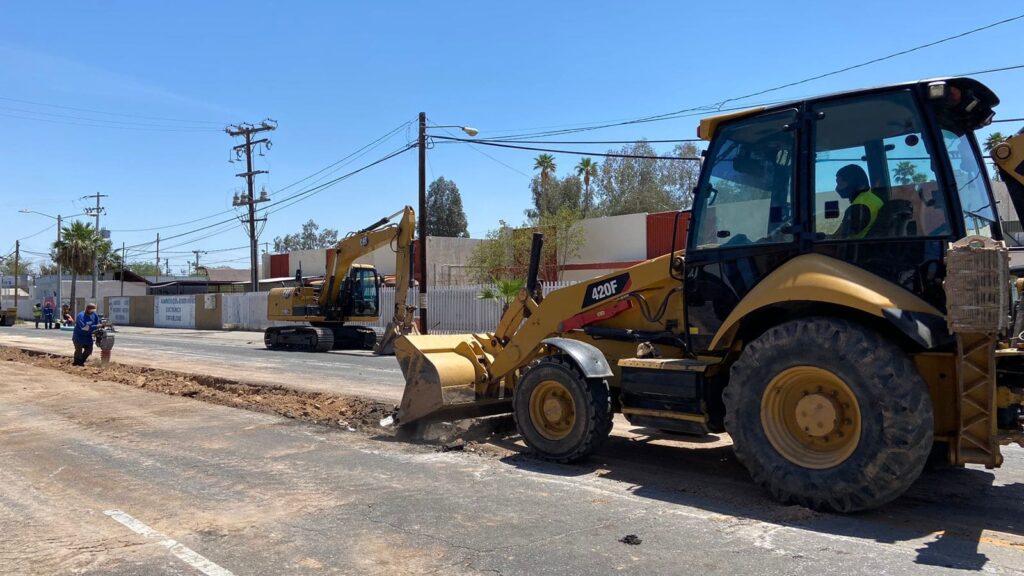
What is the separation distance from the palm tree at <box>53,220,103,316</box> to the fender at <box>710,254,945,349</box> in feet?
191

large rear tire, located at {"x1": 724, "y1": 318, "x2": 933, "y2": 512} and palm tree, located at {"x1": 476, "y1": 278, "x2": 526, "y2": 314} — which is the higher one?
palm tree, located at {"x1": 476, "y1": 278, "x2": 526, "y2": 314}

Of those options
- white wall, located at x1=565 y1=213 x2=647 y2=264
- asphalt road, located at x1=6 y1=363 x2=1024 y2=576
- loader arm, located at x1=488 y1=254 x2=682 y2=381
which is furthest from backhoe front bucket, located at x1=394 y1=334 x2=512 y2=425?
white wall, located at x1=565 y1=213 x2=647 y2=264

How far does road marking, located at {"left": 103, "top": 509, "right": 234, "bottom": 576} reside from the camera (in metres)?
4.38

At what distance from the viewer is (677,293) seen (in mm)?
6730

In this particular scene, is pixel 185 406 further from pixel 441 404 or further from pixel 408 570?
pixel 408 570

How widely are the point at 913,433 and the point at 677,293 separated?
95.4 inches

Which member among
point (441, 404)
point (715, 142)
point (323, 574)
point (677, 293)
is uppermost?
point (715, 142)

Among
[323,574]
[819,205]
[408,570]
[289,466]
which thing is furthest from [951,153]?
[289,466]

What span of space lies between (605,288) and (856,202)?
8.29 feet

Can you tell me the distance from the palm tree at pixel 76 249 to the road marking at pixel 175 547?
184ft

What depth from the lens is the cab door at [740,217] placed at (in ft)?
18.5

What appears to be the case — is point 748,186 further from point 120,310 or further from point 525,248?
point 120,310

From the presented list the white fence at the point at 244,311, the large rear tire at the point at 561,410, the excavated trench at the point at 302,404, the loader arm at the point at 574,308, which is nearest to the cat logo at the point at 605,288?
the loader arm at the point at 574,308

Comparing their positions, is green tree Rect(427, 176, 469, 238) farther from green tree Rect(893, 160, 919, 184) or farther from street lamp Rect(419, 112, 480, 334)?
green tree Rect(893, 160, 919, 184)
